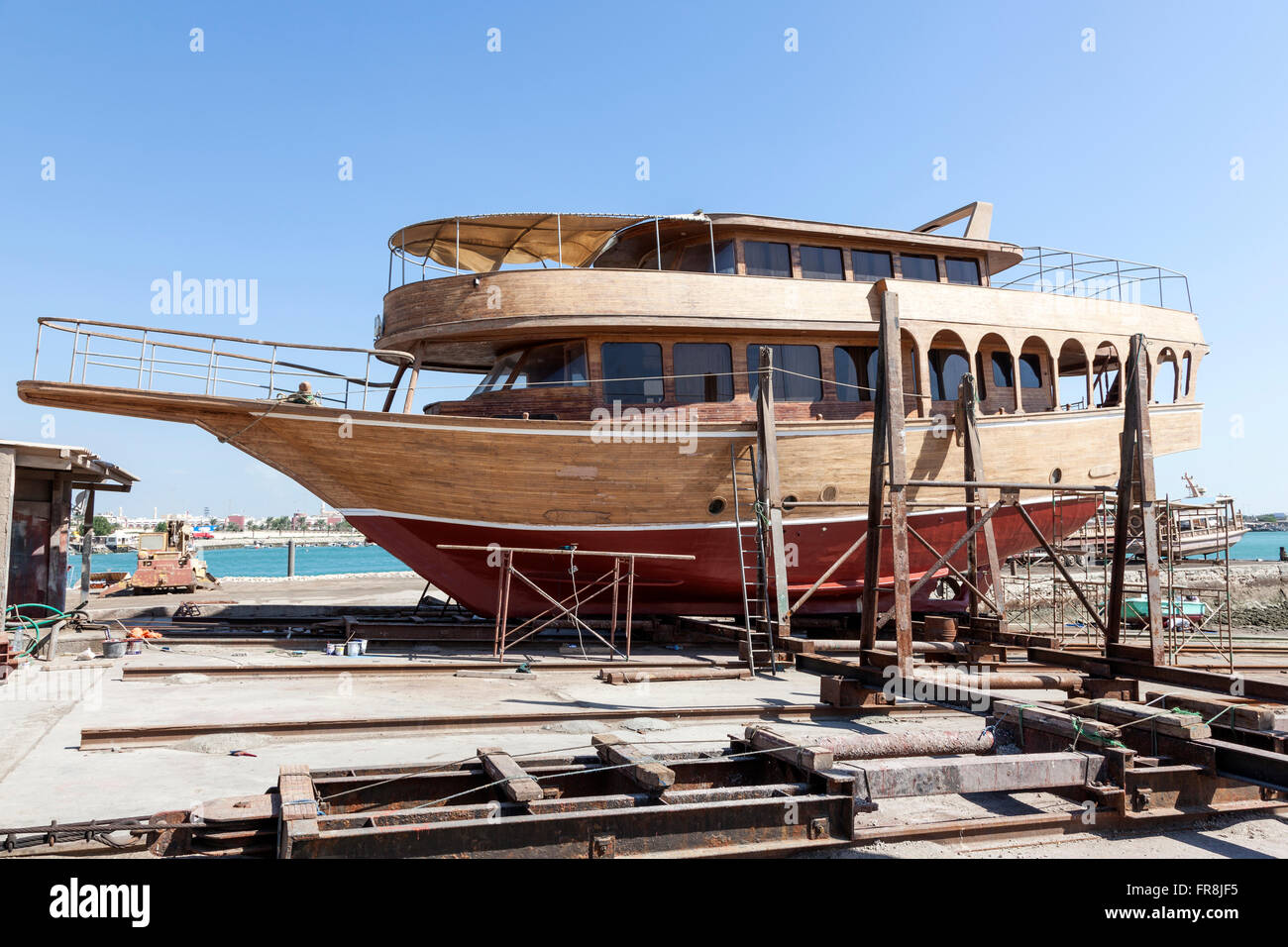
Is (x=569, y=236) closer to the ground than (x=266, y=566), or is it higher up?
higher up

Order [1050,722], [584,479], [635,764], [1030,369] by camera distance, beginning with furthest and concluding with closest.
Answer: [1030,369] < [584,479] < [1050,722] < [635,764]

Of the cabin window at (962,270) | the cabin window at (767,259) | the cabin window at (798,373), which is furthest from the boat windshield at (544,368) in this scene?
the cabin window at (962,270)

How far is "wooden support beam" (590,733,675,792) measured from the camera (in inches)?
177

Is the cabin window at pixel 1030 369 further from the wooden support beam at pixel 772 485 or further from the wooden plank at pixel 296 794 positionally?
the wooden plank at pixel 296 794

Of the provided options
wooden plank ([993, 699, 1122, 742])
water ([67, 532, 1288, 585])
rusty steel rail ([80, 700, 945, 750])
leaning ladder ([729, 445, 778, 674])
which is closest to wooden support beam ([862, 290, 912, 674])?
rusty steel rail ([80, 700, 945, 750])

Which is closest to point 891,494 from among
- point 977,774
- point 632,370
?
point 977,774

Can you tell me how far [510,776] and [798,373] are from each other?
1068cm

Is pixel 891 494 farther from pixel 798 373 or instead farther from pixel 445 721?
pixel 798 373

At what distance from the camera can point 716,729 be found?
7.89 metres

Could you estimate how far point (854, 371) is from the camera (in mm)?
14789

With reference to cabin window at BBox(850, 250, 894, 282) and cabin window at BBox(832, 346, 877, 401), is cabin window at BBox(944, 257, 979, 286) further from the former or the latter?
cabin window at BBox(832, 346, 877, 401)

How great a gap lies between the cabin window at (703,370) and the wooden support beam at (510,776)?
30.4 ft

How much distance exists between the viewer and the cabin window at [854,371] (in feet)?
48.2

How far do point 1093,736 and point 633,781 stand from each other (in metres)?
3.09
